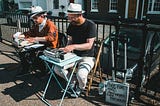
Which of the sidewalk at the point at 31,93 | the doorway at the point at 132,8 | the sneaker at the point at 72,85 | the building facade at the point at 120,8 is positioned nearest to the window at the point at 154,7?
the building facade at the point at 120,8

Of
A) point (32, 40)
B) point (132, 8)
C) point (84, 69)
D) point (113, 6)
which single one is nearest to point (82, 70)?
point (84, 69)

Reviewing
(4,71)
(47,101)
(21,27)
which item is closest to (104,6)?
(21,27)

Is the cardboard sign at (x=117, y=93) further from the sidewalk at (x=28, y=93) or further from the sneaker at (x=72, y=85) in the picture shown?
the sneaker at (x=72, y=85)

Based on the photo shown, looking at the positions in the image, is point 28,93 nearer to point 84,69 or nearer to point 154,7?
point 84,69

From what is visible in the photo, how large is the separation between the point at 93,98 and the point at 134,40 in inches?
70.0

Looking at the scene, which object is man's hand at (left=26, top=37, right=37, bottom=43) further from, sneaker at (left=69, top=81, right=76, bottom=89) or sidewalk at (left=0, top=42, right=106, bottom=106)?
sneaker at (left=69, top=81, right=76, bottom=89)

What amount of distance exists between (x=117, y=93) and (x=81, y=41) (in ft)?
4.32

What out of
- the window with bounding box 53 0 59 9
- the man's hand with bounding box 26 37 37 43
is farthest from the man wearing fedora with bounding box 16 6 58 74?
the window with bounding box 53 0 59 9

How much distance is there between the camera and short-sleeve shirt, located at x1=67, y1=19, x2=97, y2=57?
437 centimetres

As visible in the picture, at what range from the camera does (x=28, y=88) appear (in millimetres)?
5000

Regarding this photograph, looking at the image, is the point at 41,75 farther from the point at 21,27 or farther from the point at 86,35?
the point at 21,27

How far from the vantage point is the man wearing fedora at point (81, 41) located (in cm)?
420

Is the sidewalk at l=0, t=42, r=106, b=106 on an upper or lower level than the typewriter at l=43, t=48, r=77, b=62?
lower

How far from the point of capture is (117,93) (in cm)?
404
